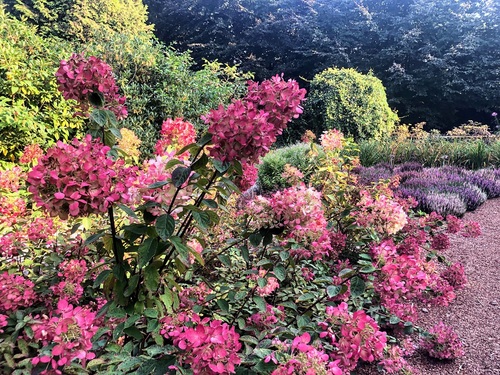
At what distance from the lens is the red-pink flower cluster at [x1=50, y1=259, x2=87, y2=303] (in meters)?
1.48

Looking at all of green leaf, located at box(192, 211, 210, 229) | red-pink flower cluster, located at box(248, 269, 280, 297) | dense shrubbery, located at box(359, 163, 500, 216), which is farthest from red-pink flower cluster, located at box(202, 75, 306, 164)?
dense shrubbery, located at box(359, 163, 500, 216)

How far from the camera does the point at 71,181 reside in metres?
0.90

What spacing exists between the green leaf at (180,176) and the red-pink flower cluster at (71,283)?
0.67 meters

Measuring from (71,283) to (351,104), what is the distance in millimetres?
7935

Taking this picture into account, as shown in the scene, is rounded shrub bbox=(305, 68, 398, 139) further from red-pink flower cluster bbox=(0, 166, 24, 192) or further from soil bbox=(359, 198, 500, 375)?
red-pink flower cluster bbox=(0, 166, 24, 192)

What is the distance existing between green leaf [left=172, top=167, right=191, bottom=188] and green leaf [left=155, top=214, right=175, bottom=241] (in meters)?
0.09

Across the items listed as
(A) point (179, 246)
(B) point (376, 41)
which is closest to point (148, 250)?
(A) point (179, 246)

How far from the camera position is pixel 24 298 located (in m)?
1.42

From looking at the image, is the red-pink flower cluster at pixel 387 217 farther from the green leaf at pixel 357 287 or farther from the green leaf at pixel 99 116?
the green leaf at pixel 99 116

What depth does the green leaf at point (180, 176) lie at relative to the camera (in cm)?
108

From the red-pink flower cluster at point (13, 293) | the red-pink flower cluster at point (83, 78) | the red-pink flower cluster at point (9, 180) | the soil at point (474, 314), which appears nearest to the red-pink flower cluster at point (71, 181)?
the red-pink flower cluster at point (83, 78)

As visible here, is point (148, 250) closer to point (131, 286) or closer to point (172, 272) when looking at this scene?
point (131, 286)

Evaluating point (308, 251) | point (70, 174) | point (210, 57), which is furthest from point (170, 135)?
point (210, 57)

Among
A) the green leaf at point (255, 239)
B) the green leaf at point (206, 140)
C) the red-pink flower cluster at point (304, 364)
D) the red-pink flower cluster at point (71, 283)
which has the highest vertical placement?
the green leaf at point (206, 140)
